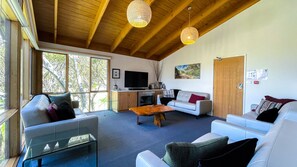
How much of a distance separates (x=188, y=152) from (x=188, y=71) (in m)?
4.75

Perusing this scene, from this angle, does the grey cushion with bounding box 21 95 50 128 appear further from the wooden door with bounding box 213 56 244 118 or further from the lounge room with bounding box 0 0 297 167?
the wooden door with bounding box 213 56 244 118

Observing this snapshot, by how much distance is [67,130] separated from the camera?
2008 mm

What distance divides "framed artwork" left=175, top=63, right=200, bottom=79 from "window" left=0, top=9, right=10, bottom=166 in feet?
16.6

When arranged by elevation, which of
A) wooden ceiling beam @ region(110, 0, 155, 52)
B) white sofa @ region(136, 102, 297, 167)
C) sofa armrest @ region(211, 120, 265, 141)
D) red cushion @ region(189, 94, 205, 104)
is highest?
wooden ceiling beam @ region(110, 0, 155, 52)

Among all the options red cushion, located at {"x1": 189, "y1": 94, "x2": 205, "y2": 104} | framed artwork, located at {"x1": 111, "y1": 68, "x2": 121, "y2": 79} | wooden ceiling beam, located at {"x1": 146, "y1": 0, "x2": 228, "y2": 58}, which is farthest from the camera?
framed artwork, located at {"x1": 111, "y1": 68, "x2": 121, "y2": 79}

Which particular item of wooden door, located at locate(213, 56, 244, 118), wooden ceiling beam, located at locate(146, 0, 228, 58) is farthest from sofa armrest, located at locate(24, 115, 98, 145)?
wooden door, located at locate(213, 56, 244, 118)

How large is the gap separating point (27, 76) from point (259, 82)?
5999 mm

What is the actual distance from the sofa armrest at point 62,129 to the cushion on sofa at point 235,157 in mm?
1957

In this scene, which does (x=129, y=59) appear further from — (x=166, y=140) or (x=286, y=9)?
(x=286, y=9)

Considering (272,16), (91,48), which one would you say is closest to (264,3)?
(272,16)

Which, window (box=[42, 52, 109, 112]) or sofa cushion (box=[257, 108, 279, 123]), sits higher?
window (box=[42, 52, 109, 112])

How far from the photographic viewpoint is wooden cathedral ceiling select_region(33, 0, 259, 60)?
317 centimetres

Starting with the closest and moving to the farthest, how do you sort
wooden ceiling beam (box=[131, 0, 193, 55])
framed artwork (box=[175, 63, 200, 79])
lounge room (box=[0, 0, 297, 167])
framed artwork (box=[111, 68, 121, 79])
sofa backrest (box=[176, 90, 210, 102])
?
1. lounge room (box=[0, 0, 297, 167])
2. wooden ceiling beam (box=[131, 0, 193, 55])
3. sofa backrest (box=[176, 90, 210, 102])
4. framed artwork (box=[175, 63, 200, 79])
5. framed artwork (box=[111, 68, 121, 79])

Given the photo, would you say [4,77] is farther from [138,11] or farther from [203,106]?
[203,106]
